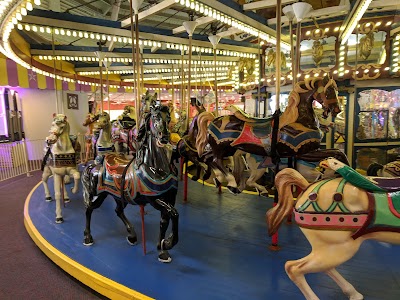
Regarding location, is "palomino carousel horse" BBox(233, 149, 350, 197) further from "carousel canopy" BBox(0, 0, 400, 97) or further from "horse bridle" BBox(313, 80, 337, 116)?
"carousel canopy" BBox(0, 0, 400, 97)

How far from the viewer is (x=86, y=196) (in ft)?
10.0

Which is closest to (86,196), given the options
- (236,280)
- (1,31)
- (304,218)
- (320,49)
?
(236,280)

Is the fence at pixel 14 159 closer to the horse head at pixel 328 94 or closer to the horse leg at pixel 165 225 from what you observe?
the horse leg at pixel 165 225

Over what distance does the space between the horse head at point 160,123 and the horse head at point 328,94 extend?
1394 mm

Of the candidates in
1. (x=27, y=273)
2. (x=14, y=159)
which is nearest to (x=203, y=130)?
(x=27, y=273)

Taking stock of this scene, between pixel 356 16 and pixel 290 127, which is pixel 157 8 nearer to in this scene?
pixel 290 127

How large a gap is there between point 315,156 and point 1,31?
4.03 meters

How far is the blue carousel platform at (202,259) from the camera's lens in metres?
2.13

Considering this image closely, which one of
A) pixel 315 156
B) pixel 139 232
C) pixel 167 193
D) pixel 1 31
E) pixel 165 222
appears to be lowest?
pixel 139 232

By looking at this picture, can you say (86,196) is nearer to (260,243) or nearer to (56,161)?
(56,161)

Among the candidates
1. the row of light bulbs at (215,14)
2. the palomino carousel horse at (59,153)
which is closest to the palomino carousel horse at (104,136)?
the palomino carousel horse at (59,153)

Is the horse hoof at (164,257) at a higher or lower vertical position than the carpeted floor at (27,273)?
higher

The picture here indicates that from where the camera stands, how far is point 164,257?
254 cm

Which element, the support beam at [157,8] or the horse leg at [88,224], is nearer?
the horse leg at [88,224]
